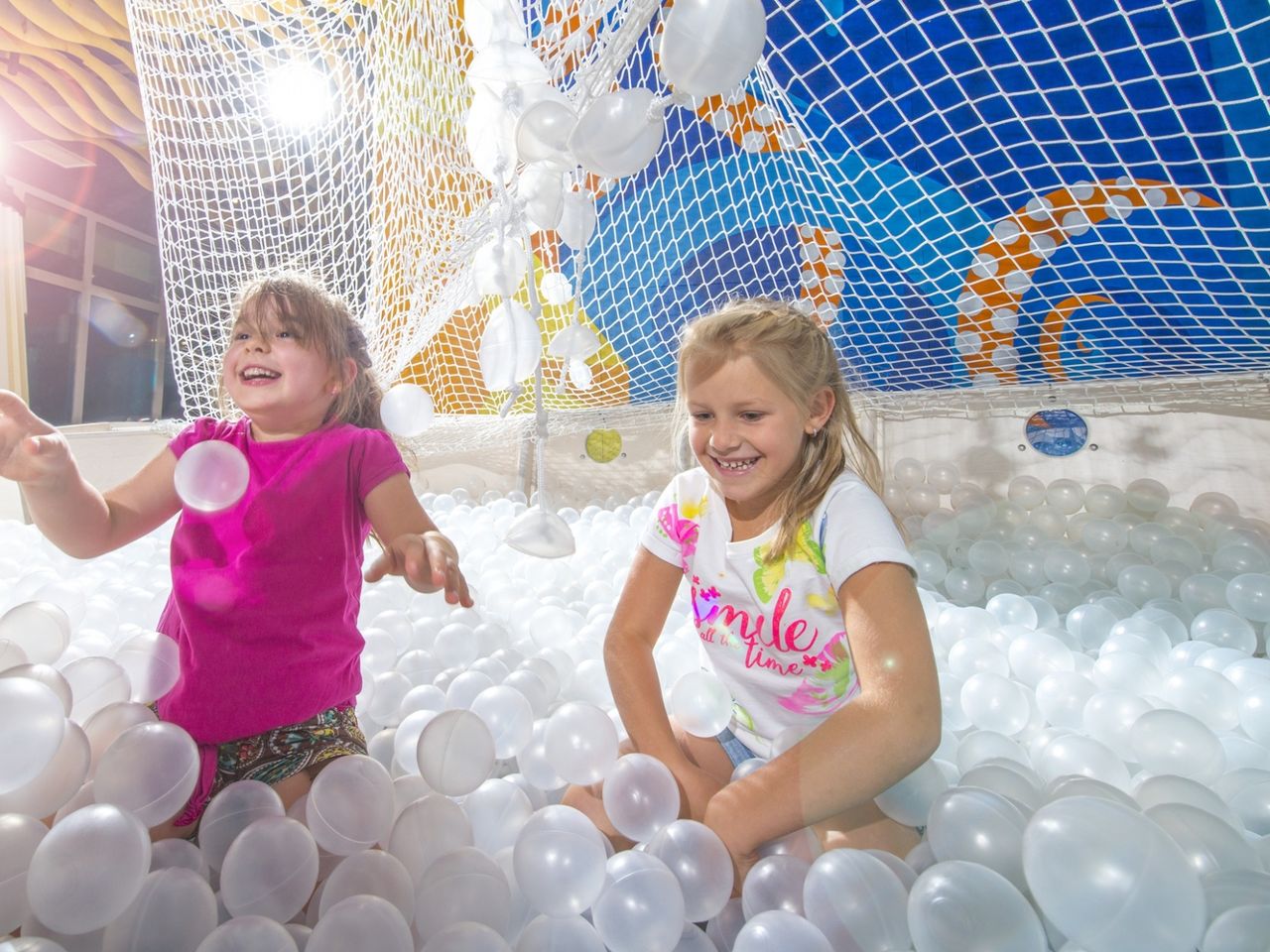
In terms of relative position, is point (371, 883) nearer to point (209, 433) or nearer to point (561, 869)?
point (561, 869)

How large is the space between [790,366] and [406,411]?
654mm

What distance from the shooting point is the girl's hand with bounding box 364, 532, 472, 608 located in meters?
0.58

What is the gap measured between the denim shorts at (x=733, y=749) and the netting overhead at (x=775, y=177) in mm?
487

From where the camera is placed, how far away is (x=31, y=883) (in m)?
0.44

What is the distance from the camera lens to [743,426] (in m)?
0.63

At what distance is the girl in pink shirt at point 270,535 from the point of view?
66 cm

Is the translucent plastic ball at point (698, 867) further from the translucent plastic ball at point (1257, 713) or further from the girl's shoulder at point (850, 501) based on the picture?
the translucent plastic ball at point (1257, 713)

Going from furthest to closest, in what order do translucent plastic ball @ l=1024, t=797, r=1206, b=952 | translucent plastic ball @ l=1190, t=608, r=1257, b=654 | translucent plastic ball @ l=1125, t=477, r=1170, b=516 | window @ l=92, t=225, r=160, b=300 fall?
window @ l=92, t=225, r=160, b=300, translucent plastic ball @ l=1125, t=477, r=1170, b=516, translucent plastic ball @ l=1190, t=608, r=1257, b=654, translucent plastic ball @ l=1024, t=797, r=1206, b=952

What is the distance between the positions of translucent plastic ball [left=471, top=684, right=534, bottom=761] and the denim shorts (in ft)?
0.60

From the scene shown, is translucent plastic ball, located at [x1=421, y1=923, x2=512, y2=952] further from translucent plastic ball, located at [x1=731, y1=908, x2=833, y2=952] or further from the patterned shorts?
the patterned shorts

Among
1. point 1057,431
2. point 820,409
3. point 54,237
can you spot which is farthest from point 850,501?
point 54,237

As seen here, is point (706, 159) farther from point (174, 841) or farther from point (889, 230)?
point (174, 841)

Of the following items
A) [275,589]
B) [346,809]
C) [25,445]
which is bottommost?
[346,809]

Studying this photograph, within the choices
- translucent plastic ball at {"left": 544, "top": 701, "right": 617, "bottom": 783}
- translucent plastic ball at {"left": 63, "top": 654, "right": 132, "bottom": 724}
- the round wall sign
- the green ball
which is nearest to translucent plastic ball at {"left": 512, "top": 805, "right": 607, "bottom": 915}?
translucent plastic ball at {"left": 544, "top": 701, "right": 617, "bottom": 783}
